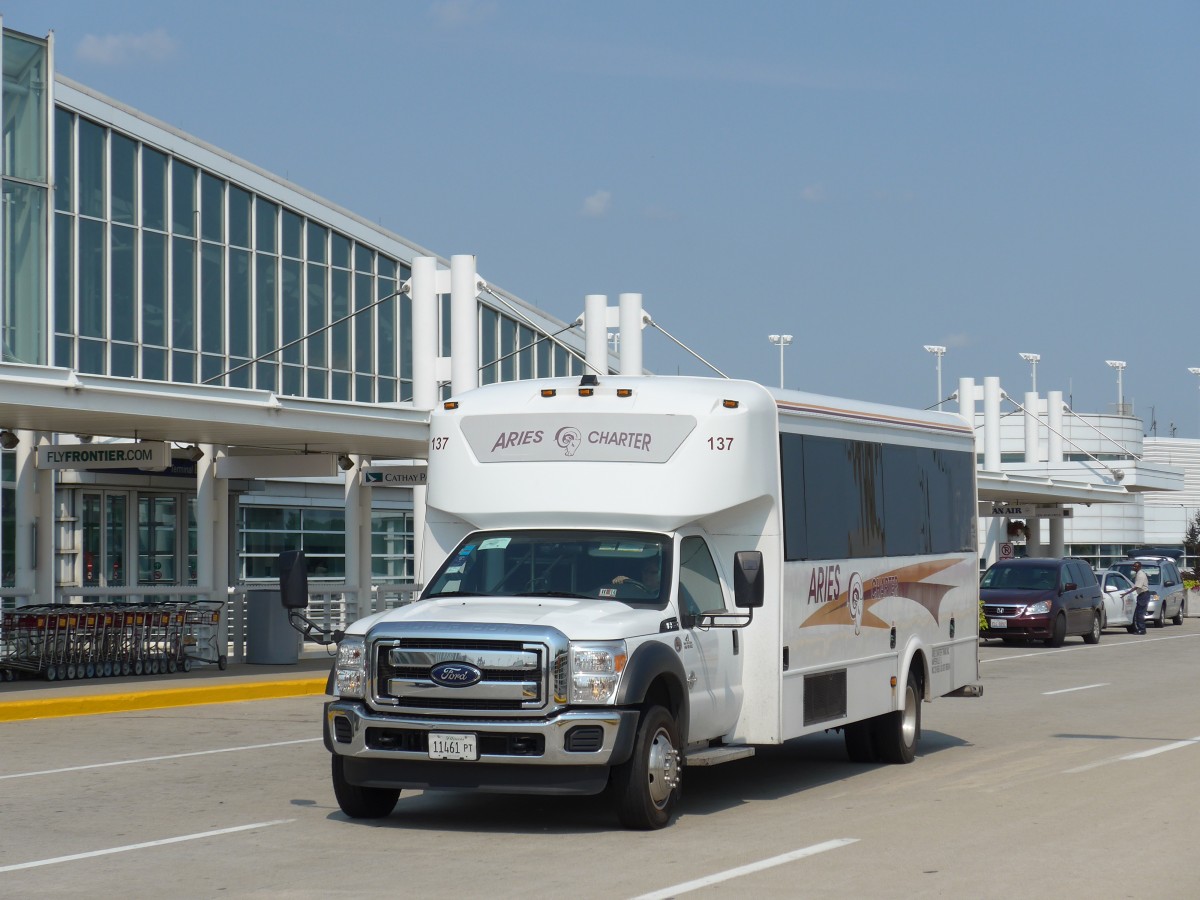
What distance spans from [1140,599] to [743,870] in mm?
32297

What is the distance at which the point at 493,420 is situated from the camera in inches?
480

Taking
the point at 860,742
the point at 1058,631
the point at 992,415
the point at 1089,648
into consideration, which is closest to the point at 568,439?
the point at 860,742

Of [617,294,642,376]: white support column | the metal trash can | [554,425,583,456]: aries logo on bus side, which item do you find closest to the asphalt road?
[554,425,583,456]: aries logo on bus side

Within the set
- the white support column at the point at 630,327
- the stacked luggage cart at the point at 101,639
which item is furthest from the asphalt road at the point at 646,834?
Result: the white support column at the point at 630,327

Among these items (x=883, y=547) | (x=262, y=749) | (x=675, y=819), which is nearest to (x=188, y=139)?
(x=262, y=749)

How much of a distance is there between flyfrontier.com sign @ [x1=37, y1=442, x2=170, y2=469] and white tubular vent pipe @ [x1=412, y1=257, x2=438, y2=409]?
31.2ft

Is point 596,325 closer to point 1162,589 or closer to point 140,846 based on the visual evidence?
point 1162,589

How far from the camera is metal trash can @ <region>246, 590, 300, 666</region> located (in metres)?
27.0

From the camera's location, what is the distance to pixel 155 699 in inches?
819

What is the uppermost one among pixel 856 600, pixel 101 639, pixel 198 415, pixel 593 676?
pixel 198 415

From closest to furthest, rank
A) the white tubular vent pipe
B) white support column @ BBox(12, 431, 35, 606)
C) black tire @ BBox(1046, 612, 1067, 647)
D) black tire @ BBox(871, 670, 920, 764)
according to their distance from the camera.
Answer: black tire @ BBox(871, 670, 920, 764), white support column @ BBox(12, 431, 35, 606), black tire @ BBox(1046, 612, 1067, 647), the white tubular vent pipe

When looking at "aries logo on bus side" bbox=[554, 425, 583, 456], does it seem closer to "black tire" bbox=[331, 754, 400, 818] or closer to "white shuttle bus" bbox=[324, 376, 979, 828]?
"white shuttle bus" bbox=[324, 376, 979, 828]

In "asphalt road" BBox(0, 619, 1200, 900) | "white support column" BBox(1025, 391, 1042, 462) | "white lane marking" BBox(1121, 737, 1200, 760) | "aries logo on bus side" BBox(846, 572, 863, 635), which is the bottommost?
"white lane marking" BBox(1121, 737, 1200, 760)

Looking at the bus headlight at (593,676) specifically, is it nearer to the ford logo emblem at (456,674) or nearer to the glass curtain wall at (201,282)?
the ford logo emblem at (456,674)
